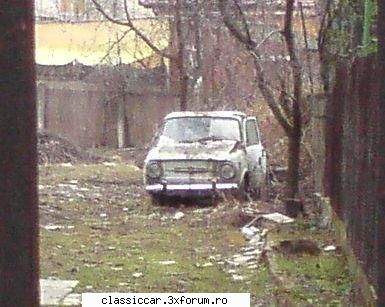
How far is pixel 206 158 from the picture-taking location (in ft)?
31.0

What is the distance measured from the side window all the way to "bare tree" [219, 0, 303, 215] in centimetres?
251

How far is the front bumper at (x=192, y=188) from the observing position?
9.39 metres

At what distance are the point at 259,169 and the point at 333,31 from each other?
3.62m

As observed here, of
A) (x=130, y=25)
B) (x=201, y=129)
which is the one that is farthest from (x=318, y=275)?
(x=130, y=25)

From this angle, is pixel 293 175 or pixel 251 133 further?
pixel 251 133

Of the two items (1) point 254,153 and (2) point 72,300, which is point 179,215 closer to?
(1) point 254,153

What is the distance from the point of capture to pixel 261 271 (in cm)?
573

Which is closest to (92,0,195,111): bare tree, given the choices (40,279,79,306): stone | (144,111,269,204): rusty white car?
(144,111,269,204): rusty white car

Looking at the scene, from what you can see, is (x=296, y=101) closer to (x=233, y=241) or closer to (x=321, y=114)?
(x=321, y=114)

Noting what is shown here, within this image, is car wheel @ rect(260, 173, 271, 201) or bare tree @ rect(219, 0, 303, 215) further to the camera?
car wheel @ rect(260, 173, 271, 201)

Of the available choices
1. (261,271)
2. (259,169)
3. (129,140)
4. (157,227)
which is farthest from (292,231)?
(129,140)

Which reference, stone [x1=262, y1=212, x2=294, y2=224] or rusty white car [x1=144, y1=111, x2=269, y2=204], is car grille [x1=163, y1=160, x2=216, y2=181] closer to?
rusty white car [x1=144, y1=111, x2=269, y2=204]

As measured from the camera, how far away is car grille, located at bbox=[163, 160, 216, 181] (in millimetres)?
9430

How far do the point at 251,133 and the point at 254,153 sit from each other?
347 mm
